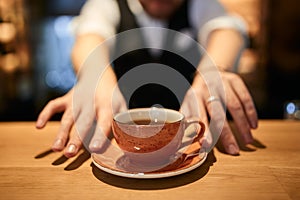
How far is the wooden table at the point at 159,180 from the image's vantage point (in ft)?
1.97

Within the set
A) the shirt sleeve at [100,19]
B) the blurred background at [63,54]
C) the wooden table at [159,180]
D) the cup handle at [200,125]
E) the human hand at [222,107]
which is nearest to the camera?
the wooden table at [159,180]

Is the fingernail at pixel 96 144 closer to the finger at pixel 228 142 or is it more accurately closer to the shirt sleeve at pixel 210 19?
the finger at pixel 228 142

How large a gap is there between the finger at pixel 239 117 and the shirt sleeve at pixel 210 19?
1.25 feet

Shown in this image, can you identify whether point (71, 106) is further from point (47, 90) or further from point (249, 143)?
point (47, 90)

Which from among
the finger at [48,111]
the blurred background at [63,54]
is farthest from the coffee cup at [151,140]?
the blurred background at [63,54]

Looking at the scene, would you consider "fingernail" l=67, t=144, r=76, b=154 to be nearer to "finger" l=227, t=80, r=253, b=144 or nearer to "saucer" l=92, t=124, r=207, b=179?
"saucer" l=92, t=124, r=207, b=179

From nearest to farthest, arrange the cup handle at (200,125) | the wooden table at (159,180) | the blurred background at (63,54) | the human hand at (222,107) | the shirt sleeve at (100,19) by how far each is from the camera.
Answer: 1. the wooden table at (159,180)
2. the cup handle at (200,125)
3. the human hand at (222,107)
4. the shirt sleeve at (100,19)
5. the blurred background at (63,54)

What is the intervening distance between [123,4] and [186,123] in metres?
0.71

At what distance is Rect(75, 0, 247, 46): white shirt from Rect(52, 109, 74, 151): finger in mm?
365

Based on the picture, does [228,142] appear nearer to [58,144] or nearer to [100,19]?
[58,144]

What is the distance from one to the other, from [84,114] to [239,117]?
0.35 m

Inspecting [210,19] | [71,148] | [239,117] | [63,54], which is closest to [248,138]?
→ [239,117]

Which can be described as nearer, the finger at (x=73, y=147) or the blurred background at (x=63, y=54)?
the finger at (x=73, y=147)

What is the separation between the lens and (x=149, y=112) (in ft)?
2.45
